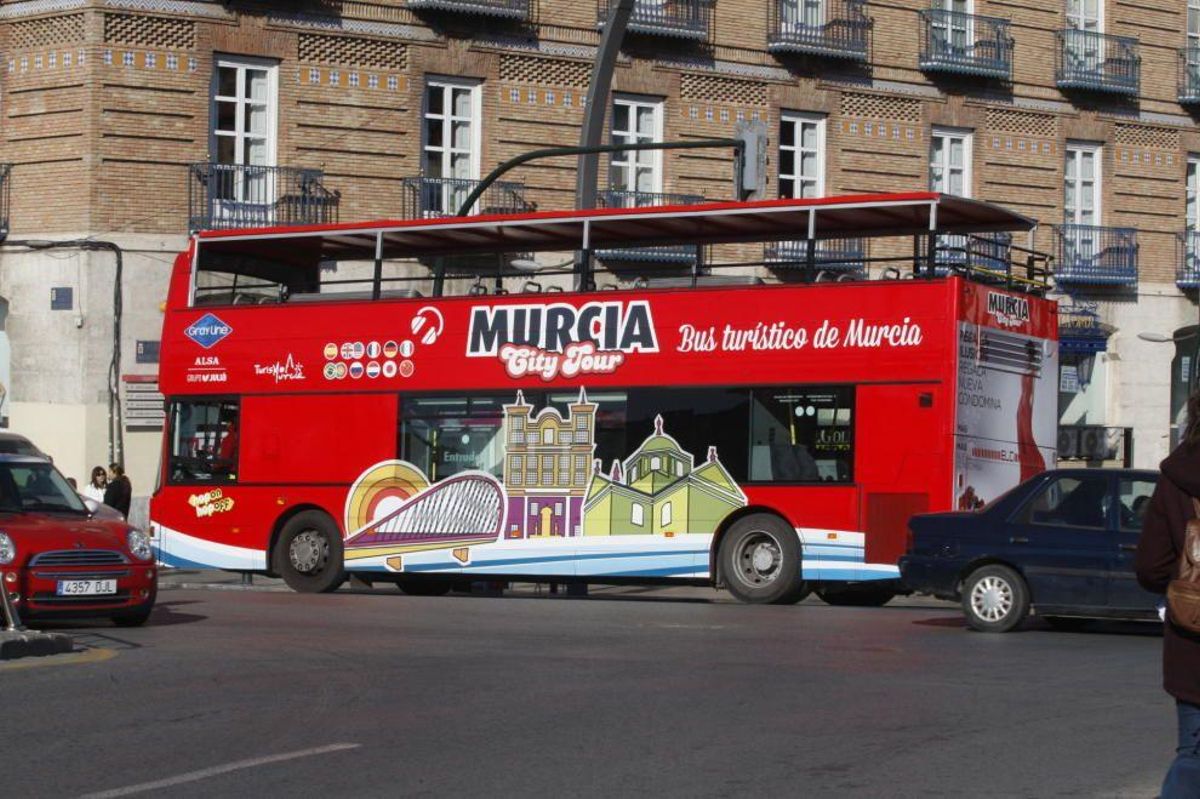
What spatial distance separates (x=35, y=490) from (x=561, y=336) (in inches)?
253

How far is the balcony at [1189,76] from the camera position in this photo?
4250 cm

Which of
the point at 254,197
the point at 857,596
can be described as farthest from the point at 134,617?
the point at 254,197

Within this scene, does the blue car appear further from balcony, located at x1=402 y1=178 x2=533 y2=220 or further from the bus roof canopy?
balcony, located at x1=402 y1=178 x2=533 y2=220

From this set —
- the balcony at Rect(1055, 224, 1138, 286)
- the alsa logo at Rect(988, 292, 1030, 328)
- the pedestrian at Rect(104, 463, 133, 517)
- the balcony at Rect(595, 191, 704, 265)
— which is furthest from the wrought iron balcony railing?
the balcony at Rect(1055, 224, 1138, 286)

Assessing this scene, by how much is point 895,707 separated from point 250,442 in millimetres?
13896

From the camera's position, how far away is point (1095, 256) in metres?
40.6

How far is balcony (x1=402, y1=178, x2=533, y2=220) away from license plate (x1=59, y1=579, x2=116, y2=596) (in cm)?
1742

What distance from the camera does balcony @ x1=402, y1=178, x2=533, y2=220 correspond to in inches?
1334

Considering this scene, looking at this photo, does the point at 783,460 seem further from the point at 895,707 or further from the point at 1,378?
the point at 1,378

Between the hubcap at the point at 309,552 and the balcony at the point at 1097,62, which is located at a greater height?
the balcony at the point at 1097,62

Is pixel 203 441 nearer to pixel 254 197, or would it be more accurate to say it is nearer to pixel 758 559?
pixel 758 559

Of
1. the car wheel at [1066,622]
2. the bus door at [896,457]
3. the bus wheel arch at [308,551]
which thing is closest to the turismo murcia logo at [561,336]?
the bus door at [896,457]

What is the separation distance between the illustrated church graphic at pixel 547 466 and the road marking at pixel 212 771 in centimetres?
1214

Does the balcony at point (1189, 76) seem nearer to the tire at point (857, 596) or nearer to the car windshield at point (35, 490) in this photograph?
the tire at point (857, 596)
